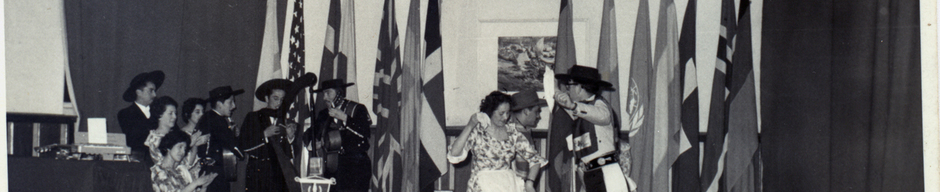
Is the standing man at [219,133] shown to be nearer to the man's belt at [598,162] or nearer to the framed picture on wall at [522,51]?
the framed picture on wall at [522,51]

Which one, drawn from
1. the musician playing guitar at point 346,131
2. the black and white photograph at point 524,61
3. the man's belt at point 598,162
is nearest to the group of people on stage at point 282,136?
the man's belt at point 598,162

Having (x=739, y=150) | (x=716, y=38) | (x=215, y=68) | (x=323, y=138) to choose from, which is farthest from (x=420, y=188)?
(x=716, y=38)

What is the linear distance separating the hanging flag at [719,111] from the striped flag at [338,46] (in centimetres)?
269

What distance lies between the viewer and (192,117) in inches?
183

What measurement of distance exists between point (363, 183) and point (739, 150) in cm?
275

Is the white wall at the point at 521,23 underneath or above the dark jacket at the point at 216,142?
above

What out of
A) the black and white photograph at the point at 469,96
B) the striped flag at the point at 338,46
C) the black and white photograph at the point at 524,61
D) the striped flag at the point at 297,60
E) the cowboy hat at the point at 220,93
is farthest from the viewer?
the black and white photograph at the point at 524,61

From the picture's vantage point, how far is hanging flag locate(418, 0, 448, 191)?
17.6ft

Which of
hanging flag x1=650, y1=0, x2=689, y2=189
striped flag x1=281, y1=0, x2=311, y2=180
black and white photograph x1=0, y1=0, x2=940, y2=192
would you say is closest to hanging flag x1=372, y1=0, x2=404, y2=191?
black and white photograph x1=0, y1=0, x2=940, y2=192

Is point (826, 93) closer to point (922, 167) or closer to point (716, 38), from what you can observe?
point (922, 167)

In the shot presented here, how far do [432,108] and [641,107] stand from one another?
4.83 ft

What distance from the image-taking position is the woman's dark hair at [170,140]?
4.43 metres

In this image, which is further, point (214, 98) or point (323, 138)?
point (323, 138)

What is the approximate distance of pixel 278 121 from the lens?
16.8ft
